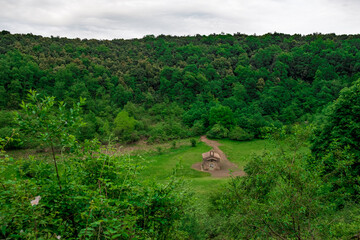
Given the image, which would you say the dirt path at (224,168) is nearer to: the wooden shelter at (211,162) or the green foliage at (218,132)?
the wooden shelter at (211,162)

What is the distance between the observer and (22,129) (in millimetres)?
3662

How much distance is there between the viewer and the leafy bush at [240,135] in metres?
36.7

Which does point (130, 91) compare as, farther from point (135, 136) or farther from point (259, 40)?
point (259, 40)

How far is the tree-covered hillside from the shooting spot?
129 feet

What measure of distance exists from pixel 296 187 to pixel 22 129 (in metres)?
6.76

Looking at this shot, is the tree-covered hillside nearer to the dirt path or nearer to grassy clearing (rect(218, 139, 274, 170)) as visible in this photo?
A: grassy clearing (rect(218, 139, 274, 170))

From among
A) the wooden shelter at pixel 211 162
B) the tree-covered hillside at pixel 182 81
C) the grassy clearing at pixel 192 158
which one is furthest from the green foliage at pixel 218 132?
the wooden shelter at pixel 211 162

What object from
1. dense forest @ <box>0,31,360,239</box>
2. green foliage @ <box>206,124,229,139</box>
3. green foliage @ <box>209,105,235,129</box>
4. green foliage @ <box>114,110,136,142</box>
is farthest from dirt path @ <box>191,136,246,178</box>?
green foliage @ <box>114,110,136,142</box>

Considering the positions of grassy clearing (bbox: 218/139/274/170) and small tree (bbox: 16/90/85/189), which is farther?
grassy clearing (bbox: 218/139/274/170)

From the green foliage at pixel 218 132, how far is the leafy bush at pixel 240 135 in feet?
3.34

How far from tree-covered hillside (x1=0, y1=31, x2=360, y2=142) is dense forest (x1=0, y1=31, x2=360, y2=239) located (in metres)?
0.26

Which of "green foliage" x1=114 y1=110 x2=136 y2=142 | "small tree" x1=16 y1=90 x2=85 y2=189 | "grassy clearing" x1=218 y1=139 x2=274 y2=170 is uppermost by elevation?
"small tree" x1=16 y1=90 x2=85 y2=189

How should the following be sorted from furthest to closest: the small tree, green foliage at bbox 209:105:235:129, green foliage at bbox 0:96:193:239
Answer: green foliage at bbox 209:105:235:129 < the small tree < green foliage at bbox 0:96:193:239

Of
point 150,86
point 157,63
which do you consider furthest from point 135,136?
point 157,63
